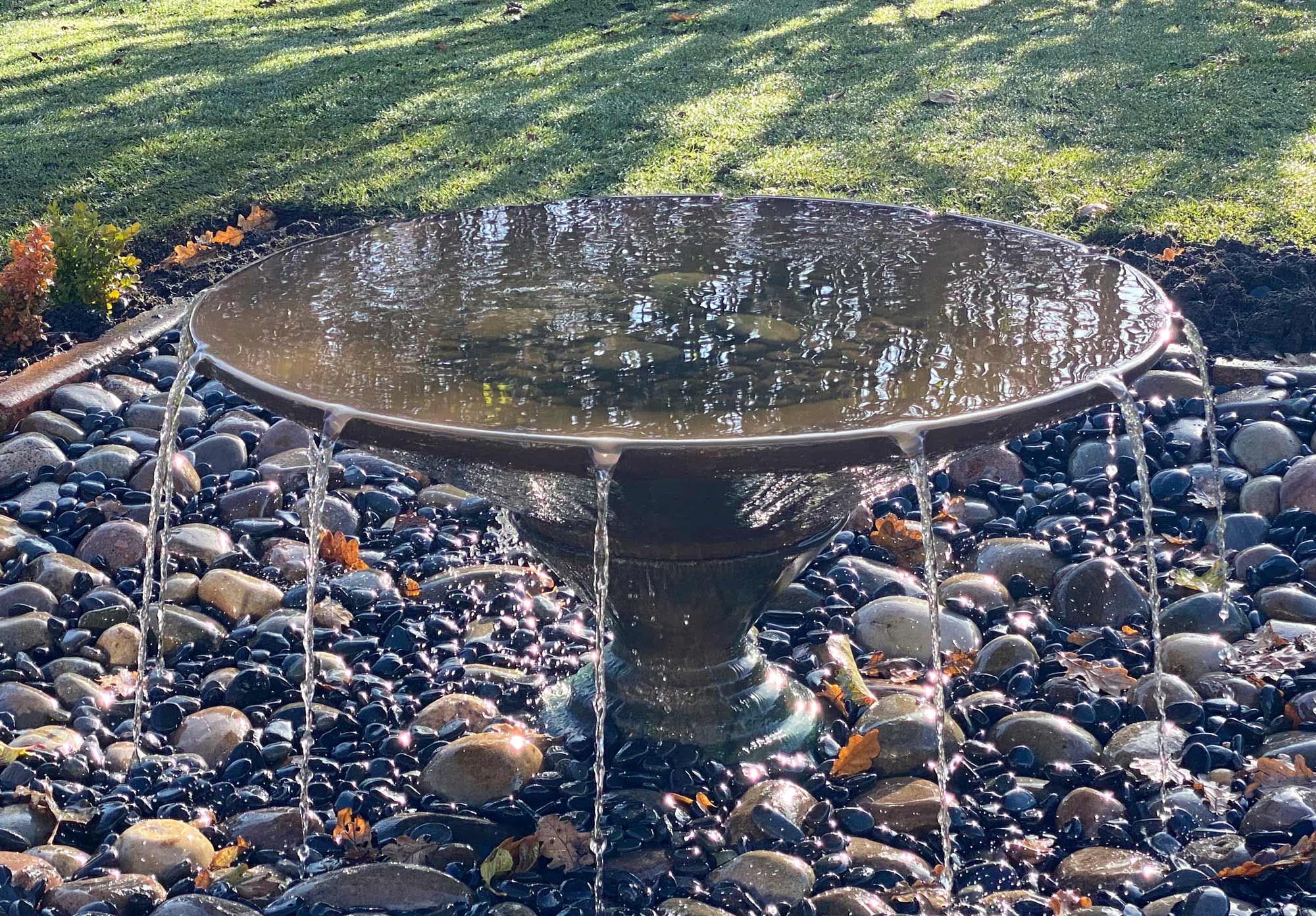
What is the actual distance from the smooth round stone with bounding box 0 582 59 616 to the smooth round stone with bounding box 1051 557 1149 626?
308 cm

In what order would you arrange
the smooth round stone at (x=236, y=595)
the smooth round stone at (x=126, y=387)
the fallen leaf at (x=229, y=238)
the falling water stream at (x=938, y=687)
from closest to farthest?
the falling water stream at (x=938, y=687) → the smooth round stone at (x=236, y=595) → the smooth round stone at (x=126, y=387) → the fallen leaf at (x=229, y=238)

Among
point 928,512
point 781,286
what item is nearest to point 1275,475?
point 781,286

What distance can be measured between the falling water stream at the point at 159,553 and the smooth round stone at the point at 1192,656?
2.67 metres

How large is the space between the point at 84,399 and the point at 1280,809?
4.42 metres

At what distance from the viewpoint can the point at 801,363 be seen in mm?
2855

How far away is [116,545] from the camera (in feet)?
13.6

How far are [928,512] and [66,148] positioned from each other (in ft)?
22.4

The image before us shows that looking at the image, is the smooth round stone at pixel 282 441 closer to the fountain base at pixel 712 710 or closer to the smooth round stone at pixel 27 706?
the smooth round stone at pixel 27 706

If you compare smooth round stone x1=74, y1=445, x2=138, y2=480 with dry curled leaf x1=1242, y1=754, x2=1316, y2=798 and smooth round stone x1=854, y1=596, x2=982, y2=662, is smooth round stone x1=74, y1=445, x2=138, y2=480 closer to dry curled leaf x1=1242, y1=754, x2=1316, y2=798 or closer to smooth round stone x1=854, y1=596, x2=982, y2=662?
smooth round stone x1=854, y1=596, x2=982, y2=662

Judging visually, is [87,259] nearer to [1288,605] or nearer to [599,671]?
[599,671]

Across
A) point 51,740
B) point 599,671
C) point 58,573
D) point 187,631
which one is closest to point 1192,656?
point 599,671

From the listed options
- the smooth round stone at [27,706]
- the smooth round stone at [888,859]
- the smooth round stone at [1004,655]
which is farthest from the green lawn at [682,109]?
the smooth round stone at [888,859]

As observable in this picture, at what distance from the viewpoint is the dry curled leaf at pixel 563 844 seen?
2.86 meters

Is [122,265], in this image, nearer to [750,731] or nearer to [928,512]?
[750,731]
